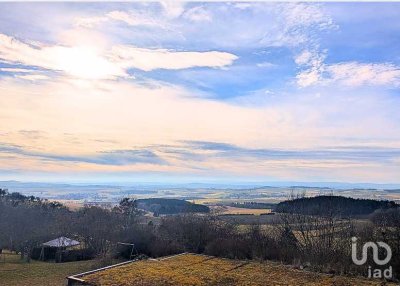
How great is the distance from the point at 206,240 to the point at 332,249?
13.0 m

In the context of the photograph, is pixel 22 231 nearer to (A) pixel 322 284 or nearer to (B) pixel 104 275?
(B) pixel 104 275

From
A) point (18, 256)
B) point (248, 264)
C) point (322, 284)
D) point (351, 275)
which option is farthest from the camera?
point (18, 256)

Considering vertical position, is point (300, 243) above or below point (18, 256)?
above

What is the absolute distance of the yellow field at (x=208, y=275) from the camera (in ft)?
50.0

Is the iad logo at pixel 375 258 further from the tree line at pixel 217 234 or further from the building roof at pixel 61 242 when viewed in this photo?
the building roof at pixel 61 242

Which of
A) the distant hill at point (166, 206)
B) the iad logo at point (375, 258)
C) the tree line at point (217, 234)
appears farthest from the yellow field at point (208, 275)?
the distant hill at point (166, 206)

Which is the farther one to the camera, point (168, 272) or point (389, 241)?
point (389, 241)

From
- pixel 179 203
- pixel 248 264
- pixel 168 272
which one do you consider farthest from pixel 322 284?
pixel 179 203

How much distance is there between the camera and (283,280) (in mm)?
15414

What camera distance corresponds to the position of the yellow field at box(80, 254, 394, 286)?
599 inches

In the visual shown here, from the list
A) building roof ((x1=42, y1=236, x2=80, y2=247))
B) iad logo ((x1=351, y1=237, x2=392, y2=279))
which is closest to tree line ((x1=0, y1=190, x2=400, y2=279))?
iad logo ((x1=351, y1=237, x2=392, y2=279))

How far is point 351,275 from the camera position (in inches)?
637

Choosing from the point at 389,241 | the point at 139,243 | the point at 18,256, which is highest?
the point at 389,241

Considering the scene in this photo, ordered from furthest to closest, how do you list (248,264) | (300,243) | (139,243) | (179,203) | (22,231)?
(179,203)
(22,231)
(139,243)
(300,243)
(248,264)
